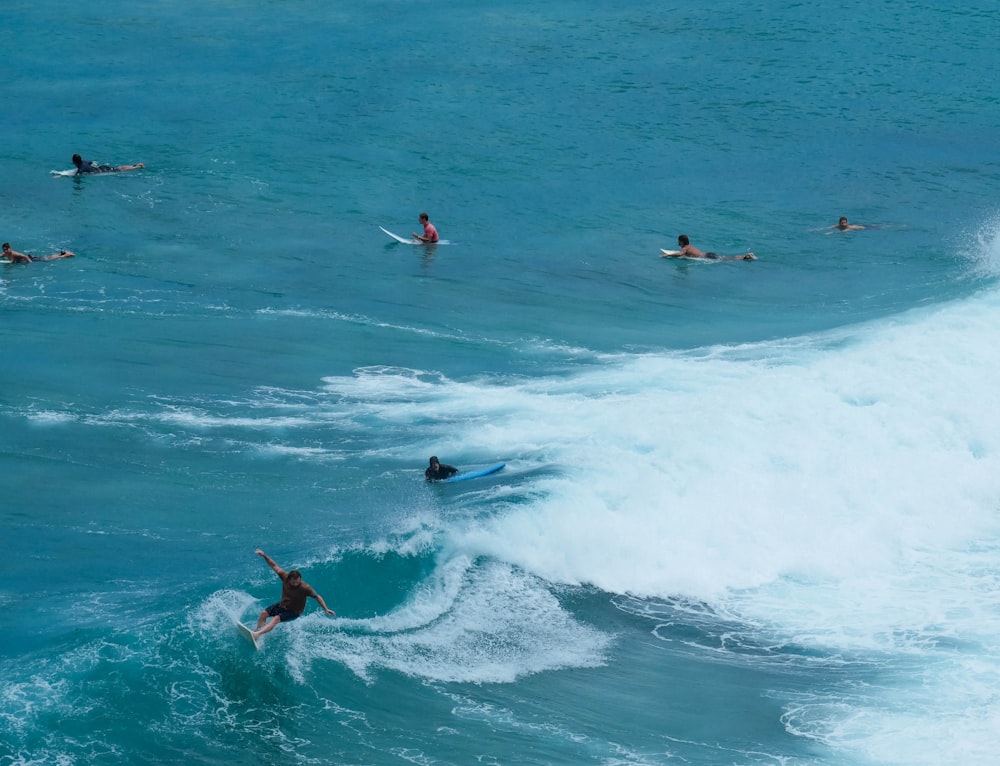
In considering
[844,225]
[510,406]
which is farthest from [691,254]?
[510,406]

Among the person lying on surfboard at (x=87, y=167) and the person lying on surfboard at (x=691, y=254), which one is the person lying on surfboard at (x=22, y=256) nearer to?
the person lying on surfboard at (x=87, y=167)

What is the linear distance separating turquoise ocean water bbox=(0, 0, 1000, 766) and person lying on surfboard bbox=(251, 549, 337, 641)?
1.37 ft

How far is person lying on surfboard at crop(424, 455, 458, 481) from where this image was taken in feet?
78.3

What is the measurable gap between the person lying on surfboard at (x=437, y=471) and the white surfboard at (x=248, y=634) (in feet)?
18.4

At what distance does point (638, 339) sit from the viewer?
104ft

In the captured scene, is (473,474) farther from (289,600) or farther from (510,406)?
(289,600)

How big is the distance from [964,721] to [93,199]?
31.4 meters

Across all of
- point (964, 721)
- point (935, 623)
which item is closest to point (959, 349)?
point (935, 623)

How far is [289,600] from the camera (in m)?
19.6

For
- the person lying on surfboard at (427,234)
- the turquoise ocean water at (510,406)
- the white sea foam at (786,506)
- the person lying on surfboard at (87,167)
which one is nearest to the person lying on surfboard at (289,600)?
the turquoise ocean water at (510,406)

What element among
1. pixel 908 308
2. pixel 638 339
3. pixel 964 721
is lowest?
pixel 964 721

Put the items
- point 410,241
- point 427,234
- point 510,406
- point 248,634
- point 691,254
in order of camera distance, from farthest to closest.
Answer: point 410,241 → point 427,234 → point 691,254 → point 510,406 → point 248,634

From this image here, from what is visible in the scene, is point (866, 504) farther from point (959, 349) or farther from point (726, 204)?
point (726, 204)

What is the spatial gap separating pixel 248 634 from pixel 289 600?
81 cm
